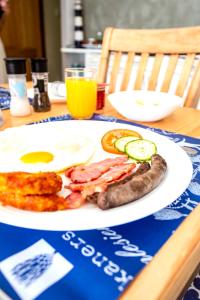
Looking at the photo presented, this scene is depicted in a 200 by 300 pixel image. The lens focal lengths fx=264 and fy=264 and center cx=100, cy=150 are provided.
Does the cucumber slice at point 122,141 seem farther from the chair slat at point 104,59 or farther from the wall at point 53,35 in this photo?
the wall at point 53,35

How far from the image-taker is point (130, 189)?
1.37 feet

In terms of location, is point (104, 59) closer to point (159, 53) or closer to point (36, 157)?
point (159, 53)

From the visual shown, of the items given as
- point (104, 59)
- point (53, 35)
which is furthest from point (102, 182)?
point (53, 35)

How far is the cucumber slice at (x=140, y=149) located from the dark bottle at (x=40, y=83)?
50cm

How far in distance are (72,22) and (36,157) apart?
3.78 metres

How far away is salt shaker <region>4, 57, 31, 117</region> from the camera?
859 millimetres

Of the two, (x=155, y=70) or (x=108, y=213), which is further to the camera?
(x=155, y=70)

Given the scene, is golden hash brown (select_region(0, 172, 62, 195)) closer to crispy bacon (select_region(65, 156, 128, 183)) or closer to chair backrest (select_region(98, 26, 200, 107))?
crispy bacon (select_region(65, 156, 128, 183))

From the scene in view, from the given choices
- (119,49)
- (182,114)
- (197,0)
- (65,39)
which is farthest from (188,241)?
(65,39)

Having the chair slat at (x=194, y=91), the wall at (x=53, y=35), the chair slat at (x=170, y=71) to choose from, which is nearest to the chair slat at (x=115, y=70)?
the chair slat at (x=170, y=71)

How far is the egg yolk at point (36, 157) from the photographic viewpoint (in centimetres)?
59

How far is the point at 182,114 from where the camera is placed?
103 centimetres

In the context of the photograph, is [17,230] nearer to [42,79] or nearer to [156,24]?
[42,79]

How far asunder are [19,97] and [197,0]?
2.90 metres
